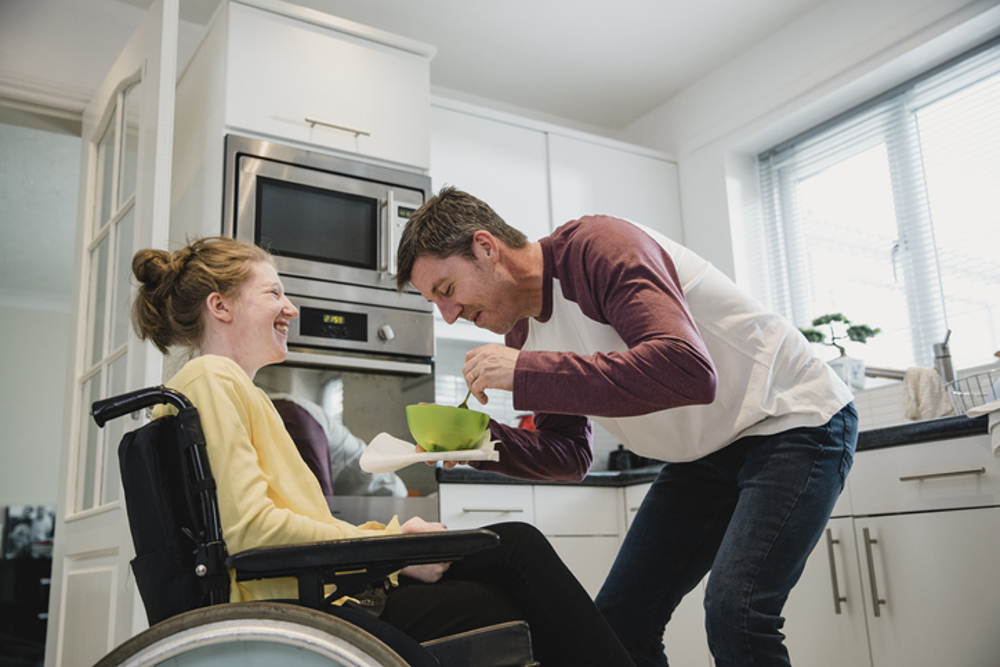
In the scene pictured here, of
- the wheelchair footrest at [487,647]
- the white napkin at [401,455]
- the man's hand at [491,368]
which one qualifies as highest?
the man's hand at [491,368]


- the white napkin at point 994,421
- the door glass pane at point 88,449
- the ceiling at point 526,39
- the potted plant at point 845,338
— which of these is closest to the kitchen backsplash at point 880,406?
the potted plant at point 845,338

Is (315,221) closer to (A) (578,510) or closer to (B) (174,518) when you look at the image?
(A) (578,510)

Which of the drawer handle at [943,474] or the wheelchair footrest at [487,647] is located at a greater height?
the drawer handle at [943,474]

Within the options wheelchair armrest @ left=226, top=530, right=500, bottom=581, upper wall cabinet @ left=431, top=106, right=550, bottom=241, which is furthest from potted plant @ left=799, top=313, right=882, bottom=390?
wheelchair armrest @ left=226, top=530, right=500, bottom=581

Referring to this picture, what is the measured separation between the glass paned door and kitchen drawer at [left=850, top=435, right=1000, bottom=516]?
76.4 inches

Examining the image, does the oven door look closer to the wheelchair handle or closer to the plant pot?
the wheelchair handle

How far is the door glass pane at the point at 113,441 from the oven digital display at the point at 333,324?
487 millimetres

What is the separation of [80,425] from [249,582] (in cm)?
176

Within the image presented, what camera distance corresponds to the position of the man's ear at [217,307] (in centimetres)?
153

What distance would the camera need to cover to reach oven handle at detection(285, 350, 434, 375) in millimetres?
A: 2490

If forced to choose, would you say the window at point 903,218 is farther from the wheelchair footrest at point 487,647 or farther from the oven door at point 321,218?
the wheelchair footrest at point 487,647

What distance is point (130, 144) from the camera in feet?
8.27

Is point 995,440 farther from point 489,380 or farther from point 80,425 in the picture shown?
point 80,425

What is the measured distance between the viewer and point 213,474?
1.13 metres
